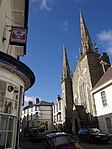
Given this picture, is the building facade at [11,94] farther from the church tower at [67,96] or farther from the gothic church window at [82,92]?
the church tower at [67,96]

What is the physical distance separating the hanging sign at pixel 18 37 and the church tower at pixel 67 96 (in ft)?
93.5

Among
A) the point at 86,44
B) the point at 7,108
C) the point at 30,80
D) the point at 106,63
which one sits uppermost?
the point at 86,44

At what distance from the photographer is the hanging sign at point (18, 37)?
6.77 metres

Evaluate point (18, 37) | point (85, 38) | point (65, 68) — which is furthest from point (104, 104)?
point (65, 68)

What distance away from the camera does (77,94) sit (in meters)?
33.1

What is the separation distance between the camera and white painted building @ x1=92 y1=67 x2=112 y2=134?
776 inches

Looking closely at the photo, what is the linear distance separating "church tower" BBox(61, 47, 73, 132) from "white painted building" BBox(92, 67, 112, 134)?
1144 centimetres

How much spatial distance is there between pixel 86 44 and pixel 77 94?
11343mm

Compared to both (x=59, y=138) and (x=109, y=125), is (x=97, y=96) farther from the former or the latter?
(x=59, y=138)

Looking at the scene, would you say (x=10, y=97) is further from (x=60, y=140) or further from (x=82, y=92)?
(x=82, y=92)

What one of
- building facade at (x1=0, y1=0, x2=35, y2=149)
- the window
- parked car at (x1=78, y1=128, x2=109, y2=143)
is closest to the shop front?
building facade at (x1=0, y1=0, x2=35, y2=149)

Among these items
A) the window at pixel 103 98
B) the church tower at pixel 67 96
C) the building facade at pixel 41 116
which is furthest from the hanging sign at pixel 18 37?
the building facade at pixel 41 116

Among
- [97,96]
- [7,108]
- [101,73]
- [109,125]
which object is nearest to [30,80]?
[7,108]

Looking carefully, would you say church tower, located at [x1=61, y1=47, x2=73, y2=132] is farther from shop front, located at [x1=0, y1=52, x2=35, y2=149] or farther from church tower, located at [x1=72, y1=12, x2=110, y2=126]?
shop front, located at [x1=0, y1=52, x2=35, y2=149]
